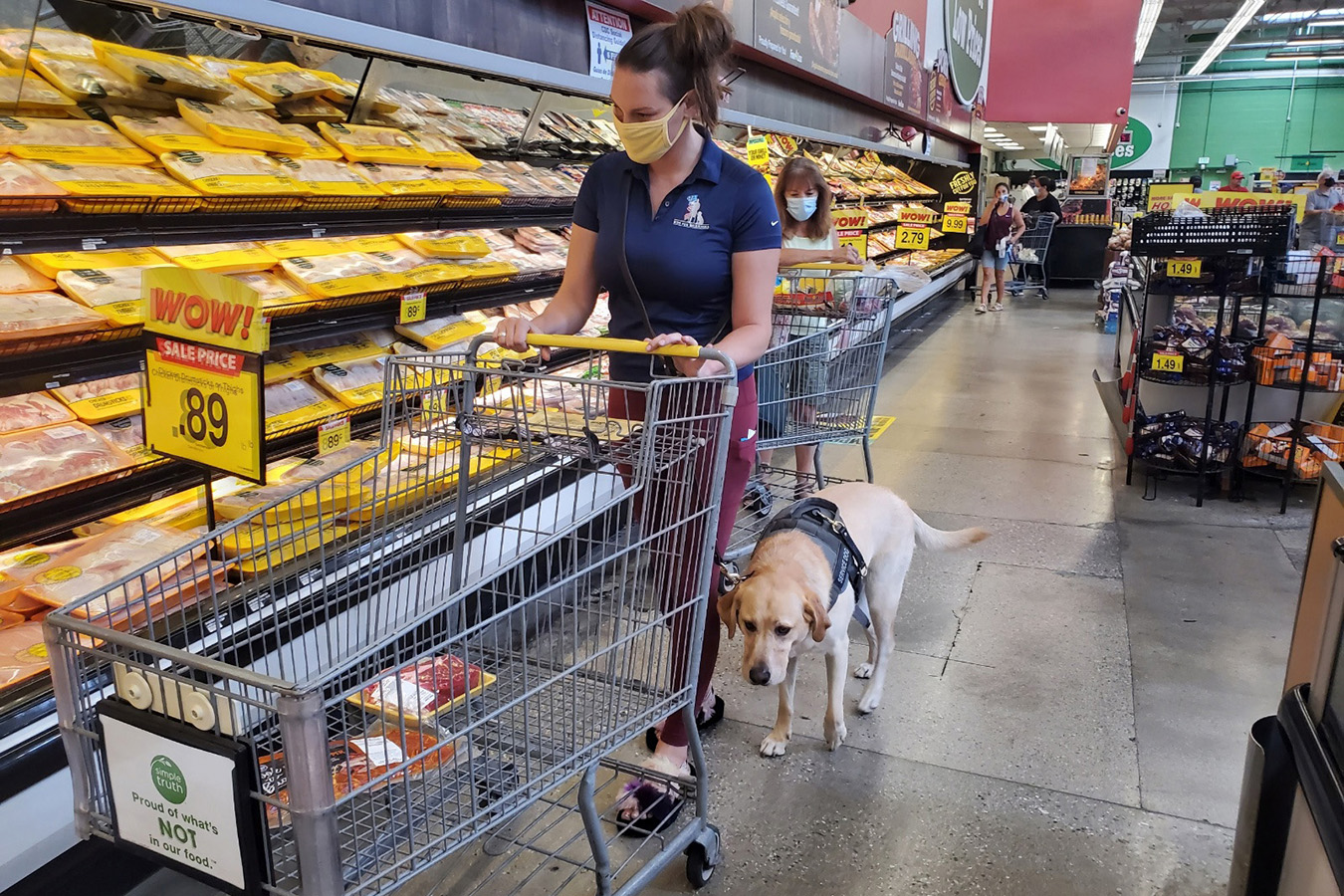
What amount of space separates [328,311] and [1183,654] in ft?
10.4

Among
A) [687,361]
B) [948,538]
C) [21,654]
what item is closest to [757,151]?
[948,538]

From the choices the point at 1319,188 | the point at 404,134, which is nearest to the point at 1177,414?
the point at 404,134

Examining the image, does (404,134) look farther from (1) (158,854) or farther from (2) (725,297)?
(1) (158,854)

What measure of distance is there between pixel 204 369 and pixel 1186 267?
4.77 m

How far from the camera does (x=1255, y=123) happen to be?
31828 millimetres

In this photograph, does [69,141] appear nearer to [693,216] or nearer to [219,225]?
[219,225]

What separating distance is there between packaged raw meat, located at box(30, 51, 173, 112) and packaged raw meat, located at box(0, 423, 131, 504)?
3.13 ft

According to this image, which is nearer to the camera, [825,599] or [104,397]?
[825,599]

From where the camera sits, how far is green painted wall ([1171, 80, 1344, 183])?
3069 cm

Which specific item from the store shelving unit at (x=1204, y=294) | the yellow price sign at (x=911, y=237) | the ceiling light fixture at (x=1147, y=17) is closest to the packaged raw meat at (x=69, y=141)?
the store shelving unit at (x=1204, y=294)

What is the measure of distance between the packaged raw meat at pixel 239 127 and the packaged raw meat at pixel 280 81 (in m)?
0.10

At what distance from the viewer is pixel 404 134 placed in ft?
11.8

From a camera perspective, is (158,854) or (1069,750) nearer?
(158,854)

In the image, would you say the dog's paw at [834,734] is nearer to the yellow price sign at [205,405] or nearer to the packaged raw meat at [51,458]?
the yellow price sign at [205,405]
